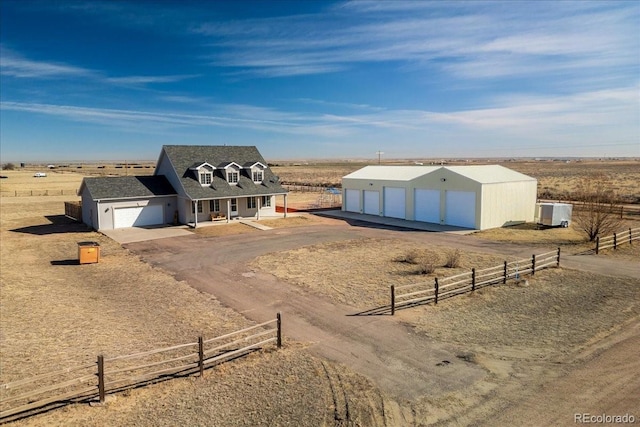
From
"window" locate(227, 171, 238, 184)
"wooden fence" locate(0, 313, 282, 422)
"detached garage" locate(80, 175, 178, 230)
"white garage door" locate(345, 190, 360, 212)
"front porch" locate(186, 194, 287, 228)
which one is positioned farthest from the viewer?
"white garage door" locate(345, 190, 360, 212)

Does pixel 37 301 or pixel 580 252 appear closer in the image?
pixel 37 301

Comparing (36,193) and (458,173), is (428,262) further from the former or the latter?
(36,193)

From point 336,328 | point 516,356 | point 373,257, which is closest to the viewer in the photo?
point 516,356

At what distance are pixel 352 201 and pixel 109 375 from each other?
108 feet

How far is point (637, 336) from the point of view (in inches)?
495

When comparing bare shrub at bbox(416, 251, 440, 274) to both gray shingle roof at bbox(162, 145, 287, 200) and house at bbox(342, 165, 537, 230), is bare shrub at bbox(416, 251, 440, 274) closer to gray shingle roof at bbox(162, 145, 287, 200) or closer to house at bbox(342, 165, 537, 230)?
house at bbox(342, 165, 537, 230)

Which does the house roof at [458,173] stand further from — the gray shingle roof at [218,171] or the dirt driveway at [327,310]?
the gray shingle roof at [218,171]

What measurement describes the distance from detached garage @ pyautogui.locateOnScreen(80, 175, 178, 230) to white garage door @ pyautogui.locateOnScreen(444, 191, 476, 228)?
2179 cm

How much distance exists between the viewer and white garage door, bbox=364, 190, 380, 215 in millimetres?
39469

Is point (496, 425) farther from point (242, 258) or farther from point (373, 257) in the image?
point (242, 258)

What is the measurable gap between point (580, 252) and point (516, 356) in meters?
15.4

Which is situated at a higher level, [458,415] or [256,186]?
[256,186]

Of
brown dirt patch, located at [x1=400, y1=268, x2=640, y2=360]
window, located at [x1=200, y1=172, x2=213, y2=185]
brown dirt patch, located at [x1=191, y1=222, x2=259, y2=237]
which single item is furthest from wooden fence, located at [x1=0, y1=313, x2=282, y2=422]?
window, located at [x1=200, y1=172, x2=213, y2=185]

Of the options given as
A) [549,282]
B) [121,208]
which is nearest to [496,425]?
[549,282]
